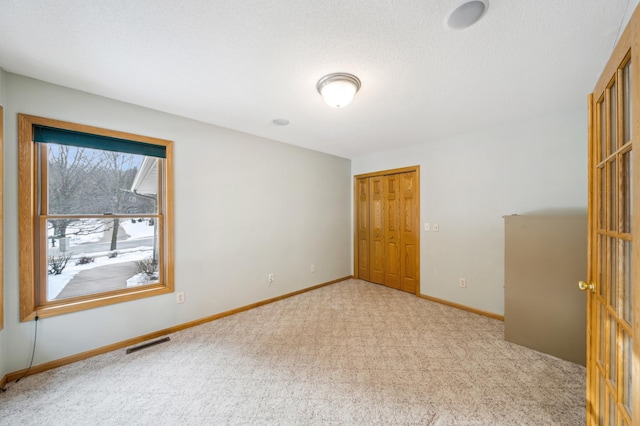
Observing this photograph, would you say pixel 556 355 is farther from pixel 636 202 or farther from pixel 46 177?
pixel 46 177

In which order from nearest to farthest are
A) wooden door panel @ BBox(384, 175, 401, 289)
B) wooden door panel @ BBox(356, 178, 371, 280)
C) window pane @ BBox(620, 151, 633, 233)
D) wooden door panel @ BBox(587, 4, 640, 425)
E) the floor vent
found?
wooden door panel @ BBox(587, 4, 640, 425) → window pane @ BBox(620, 151, 633, 233) → the floor vent → wooden door panel @ BBox(384, 175, 401, 289) → wooden door panel @ BBox(356, 178, 371, 280)

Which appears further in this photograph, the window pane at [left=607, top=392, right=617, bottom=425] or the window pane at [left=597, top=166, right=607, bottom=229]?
the window pane at [left=597, top=166, right=607, bottom=229]

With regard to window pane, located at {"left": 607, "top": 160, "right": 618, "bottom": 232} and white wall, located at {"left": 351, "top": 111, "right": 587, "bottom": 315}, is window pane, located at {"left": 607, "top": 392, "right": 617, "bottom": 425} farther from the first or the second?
white wall, located at {"left": 351, "top": 111, "right": 587, "bottom": 315}

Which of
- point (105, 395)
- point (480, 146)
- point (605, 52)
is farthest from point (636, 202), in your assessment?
point (105, 395)

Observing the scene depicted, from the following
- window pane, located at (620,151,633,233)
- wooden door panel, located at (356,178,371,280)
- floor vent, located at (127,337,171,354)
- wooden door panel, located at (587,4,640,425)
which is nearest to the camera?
wooden door panel, located at (587,4,640,425)

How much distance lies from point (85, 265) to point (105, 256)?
0.15 meters

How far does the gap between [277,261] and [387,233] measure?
6.48 ft

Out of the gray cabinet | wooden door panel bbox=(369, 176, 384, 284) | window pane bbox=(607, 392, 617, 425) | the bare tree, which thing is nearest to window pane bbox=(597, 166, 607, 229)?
window pane bbox=(607, 392, 617, 425)

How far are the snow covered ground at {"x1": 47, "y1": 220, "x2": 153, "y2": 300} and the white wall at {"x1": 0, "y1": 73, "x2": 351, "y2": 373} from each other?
0.23m

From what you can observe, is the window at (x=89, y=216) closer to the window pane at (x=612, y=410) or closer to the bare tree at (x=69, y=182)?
the bare tree at (x=69, y=182)

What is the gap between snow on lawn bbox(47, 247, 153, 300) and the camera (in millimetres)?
2064

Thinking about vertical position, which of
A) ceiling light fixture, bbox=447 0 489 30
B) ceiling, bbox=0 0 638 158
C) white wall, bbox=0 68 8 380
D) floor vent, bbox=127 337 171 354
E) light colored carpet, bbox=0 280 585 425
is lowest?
light colored carpet, bbox=0 280 585 425

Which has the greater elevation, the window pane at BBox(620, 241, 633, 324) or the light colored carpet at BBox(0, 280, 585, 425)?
the window pane at BBox(620, 241, 633, 324)

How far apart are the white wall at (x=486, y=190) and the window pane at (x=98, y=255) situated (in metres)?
3.66
